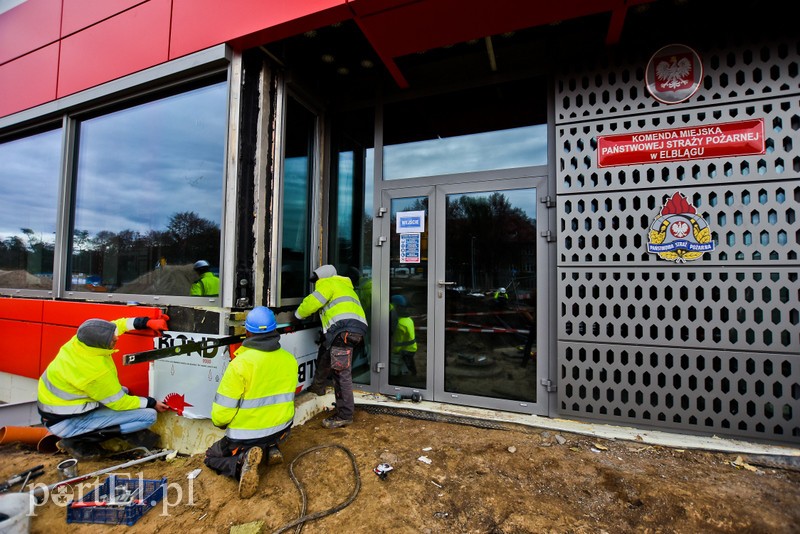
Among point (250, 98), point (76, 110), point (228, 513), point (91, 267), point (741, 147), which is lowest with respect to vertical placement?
point (228, 513)

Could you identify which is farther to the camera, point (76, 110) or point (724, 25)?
point (76, 110)

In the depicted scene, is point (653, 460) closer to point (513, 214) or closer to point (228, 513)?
point (513, 214)

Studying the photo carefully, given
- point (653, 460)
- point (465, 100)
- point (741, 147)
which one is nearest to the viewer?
point (653, 460)

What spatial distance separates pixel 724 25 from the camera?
3271 mm

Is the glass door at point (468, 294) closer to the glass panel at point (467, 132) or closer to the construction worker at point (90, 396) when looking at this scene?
the glass panel at point (467, 132)

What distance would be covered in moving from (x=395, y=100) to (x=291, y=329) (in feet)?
9.54

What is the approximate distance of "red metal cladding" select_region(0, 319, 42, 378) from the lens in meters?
4.66

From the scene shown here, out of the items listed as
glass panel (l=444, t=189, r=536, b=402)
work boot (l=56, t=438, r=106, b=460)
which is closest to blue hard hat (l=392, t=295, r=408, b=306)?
glass panel (l=444, t=189, r=536, b=402)

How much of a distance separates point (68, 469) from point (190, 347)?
146 cm

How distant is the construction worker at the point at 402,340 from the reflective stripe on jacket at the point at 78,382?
2671 millimetres

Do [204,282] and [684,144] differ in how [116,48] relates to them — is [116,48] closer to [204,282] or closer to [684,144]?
[204,282]

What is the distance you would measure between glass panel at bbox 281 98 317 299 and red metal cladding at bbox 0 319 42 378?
335 centimetres

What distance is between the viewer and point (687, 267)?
329 centimetres

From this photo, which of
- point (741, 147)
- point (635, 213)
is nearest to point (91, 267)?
point (635, 213)
